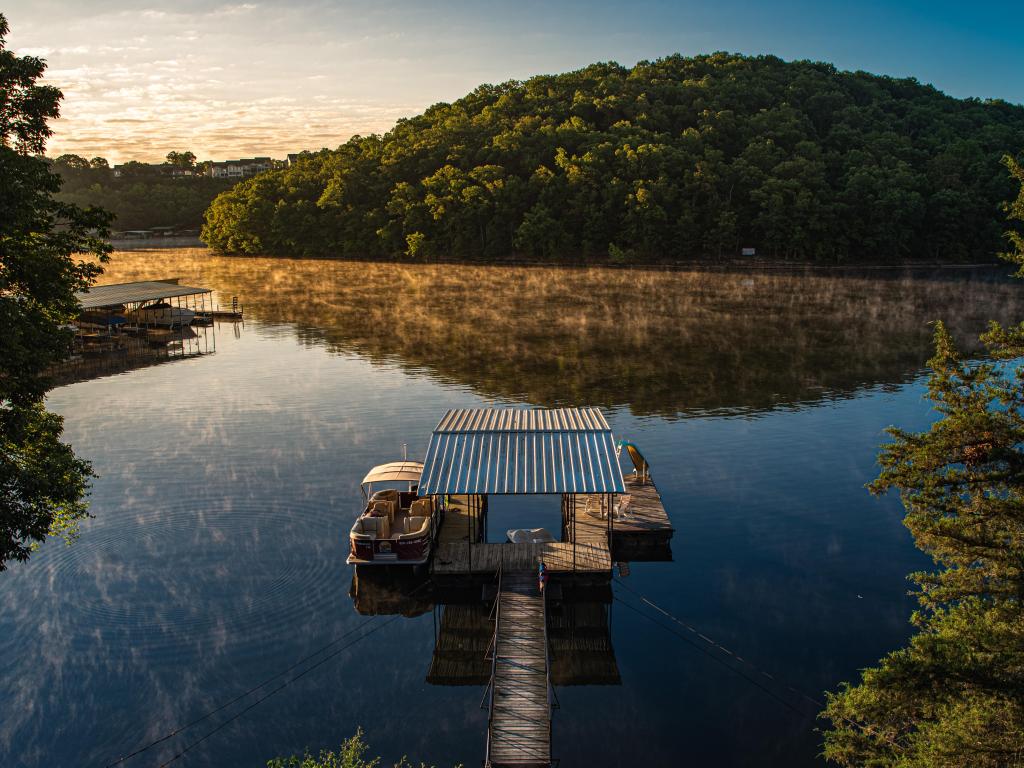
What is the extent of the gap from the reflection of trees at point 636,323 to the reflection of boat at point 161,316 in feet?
29.1

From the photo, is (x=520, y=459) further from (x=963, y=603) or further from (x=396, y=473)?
(x=963, y=603)

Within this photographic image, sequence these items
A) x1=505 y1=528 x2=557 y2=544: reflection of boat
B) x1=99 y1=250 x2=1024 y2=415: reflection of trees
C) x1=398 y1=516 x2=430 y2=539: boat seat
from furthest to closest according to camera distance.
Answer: x1=99 y1=250 x2=1024 y2=415: reflection of trees < x1=505 y1=528 x2=557 y2=544: reflection of boat < x1=398 y1=516 x2=430 y2=539: boat seat

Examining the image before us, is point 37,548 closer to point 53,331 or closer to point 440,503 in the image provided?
point 53,331

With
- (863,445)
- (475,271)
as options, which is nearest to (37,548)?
(863,445)

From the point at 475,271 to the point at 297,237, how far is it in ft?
182

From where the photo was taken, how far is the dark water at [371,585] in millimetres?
19547

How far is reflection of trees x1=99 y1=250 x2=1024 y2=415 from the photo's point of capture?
5419cm

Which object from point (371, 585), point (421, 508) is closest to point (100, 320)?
point (421, 508)

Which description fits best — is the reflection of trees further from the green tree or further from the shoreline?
the green tree

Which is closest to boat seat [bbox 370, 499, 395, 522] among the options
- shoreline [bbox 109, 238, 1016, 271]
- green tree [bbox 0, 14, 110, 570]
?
green tree [bbox 0, 14, 110, 570]

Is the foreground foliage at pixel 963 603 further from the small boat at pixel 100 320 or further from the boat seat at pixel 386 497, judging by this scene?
the small boat at pixel 100 320

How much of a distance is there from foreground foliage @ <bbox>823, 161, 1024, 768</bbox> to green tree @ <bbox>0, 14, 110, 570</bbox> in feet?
62.0

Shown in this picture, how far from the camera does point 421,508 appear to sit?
1141 inches

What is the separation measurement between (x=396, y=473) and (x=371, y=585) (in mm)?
4804
